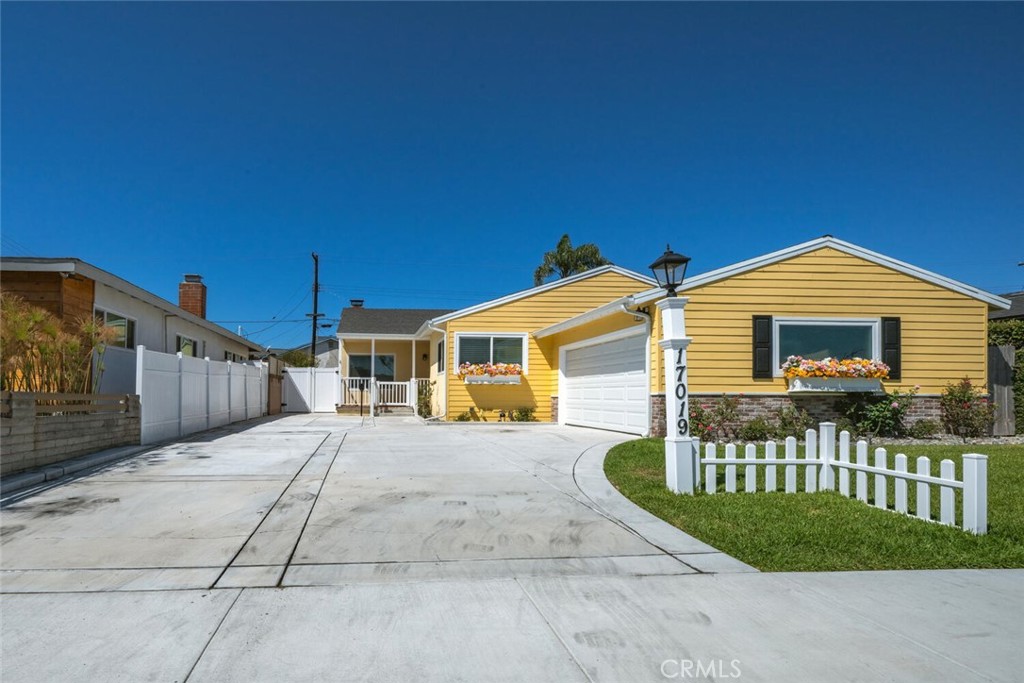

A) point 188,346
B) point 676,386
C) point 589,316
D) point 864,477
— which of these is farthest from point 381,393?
point 864,477

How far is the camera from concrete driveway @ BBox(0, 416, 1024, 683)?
319 cm

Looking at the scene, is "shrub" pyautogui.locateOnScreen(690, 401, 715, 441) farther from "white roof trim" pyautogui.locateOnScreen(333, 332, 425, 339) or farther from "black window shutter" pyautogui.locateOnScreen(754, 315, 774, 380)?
"white roof trim" pyautogui.locateOnScreen(333, 332, 425, 339)

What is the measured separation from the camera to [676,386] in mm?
7250

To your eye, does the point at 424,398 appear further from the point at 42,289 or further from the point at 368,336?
the point at 42,289

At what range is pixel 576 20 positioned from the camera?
11.3 m

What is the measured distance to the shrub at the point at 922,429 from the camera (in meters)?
12.6

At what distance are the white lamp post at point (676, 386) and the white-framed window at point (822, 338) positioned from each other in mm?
6273

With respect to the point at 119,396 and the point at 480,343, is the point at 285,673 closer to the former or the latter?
the point at 119,396

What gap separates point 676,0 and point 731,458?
818 cm

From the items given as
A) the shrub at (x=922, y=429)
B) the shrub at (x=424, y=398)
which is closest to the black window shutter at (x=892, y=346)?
the shrub at (x=922, y=429)

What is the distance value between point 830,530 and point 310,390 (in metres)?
22.6

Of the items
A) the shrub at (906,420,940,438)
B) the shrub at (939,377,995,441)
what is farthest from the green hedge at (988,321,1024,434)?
the shrub at (906,420,940,438)

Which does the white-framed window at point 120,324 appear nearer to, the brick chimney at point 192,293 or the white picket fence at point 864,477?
the brick chimney at point 192,293

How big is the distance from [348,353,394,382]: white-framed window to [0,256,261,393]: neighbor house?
7.82m
